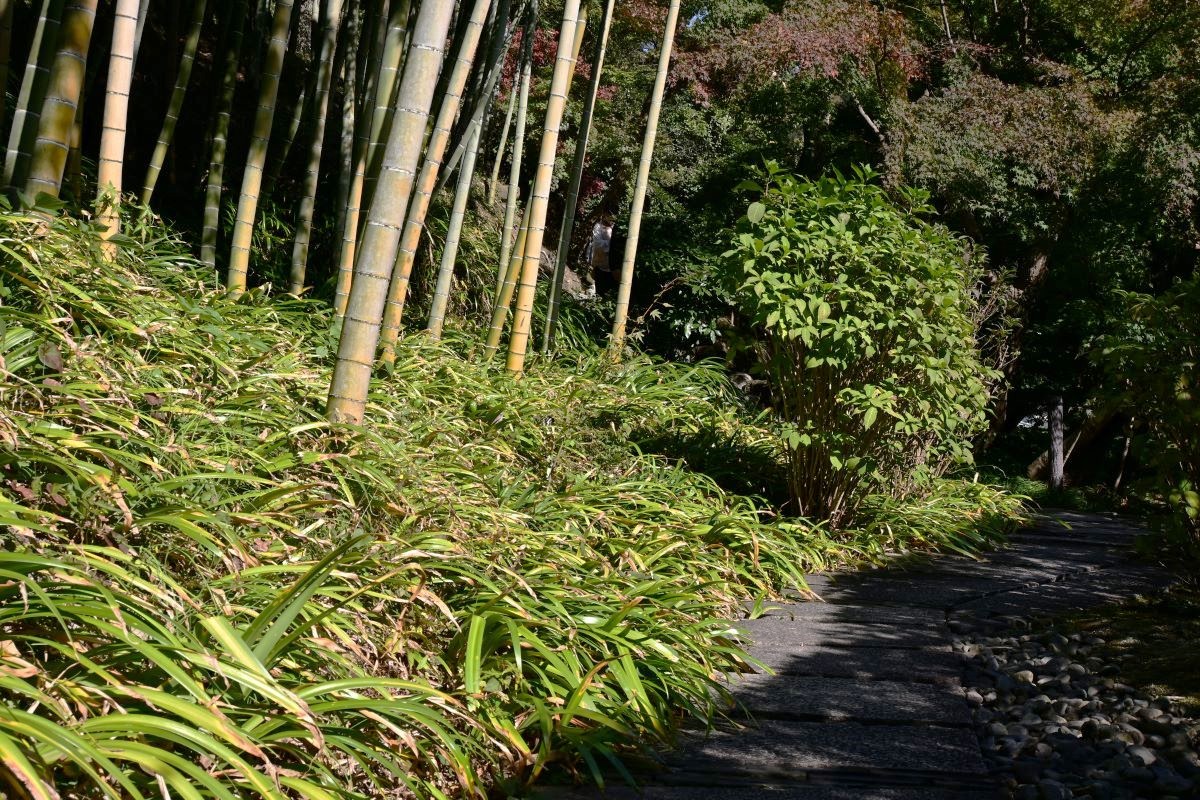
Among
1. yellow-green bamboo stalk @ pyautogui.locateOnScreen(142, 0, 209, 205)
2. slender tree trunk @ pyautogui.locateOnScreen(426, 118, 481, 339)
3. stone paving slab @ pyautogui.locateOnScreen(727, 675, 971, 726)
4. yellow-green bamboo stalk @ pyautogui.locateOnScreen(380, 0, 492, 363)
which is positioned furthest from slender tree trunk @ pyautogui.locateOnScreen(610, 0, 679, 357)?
stone paving slab @ pyautogui.locateOnScreen(727, 675, 971, 726)

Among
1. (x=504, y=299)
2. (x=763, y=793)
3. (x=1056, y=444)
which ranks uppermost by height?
(x=504, y=299)

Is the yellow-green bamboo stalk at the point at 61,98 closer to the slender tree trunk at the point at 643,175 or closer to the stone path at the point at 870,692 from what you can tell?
the stone path at the point at 870,692

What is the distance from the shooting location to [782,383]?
506 cm

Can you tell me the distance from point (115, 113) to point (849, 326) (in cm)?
311

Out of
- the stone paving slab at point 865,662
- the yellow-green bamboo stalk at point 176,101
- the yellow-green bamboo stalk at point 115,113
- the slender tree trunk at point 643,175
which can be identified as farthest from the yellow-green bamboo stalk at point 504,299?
the stone paving slab at point 865,662

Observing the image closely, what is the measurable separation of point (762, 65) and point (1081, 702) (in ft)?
28.5

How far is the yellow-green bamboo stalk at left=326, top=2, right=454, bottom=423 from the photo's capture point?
3.32 metres

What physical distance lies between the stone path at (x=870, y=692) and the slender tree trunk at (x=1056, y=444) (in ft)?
18.3

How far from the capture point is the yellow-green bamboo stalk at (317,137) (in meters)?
5.40

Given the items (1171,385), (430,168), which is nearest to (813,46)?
(430,168)

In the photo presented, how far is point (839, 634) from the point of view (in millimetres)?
3572

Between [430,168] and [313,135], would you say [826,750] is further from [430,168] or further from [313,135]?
[313,135]

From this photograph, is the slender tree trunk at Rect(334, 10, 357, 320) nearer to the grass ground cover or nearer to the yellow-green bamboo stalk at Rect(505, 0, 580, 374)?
the grass ground cover

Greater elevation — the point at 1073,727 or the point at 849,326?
the point at 849,326
